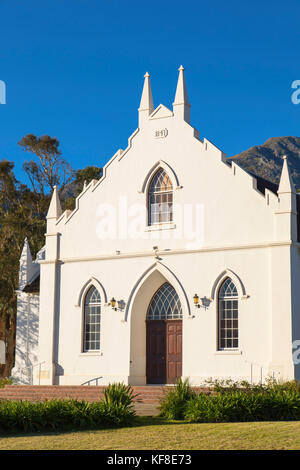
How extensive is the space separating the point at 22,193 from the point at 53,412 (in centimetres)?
3449

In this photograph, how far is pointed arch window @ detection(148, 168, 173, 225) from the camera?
28812 mm

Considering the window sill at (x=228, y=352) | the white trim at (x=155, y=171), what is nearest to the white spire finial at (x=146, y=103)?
the white trim at (x=155, y=171)

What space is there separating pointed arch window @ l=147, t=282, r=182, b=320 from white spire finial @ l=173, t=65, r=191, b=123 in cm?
684

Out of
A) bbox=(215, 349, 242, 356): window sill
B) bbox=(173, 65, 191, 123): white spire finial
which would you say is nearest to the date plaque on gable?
bbox=(173, 65, 191, 123): white spire finial

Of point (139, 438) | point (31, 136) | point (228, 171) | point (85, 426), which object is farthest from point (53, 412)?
point (31, 136)

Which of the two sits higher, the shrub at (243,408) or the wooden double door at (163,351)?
the wooden double door at (163,351)

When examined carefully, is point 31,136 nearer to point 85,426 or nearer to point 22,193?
point 22,193

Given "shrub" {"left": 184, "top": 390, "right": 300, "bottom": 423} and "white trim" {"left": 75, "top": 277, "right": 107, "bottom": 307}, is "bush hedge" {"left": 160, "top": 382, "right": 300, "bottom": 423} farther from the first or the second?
"white trim" {"left": 75, "top": 277, "right": 107, "bottom": 307}

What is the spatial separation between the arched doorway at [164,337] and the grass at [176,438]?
1060 centimetres

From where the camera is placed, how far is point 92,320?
98.0 ft

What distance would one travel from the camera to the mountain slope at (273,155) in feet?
412

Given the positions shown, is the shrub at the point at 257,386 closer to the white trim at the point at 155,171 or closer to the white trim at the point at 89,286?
the white trim at the point at 89,286

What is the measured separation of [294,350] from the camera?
82.3ft

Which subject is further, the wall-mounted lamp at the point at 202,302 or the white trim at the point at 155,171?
the white trim at the point at 155,171
